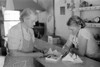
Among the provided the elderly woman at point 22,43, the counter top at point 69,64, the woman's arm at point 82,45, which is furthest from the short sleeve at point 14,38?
the woman's arm at point 82,45

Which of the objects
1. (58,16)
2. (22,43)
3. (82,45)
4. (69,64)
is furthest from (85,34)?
(58,16)

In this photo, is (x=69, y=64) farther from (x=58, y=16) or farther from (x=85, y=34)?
(x=58, y=16)

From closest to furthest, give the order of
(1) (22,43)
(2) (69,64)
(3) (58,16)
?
(2) (69,64)
(1) (22,43)
(3) (58,16)

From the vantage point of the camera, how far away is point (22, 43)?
1.71 meters

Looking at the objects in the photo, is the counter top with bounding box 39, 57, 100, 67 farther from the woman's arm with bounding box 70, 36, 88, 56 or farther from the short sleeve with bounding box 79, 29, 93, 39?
the short sleeve with bounding box 79, 29, 93, 39

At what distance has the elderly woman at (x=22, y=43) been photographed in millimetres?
1589

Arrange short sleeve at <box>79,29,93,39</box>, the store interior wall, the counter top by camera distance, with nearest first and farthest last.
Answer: the counter top
short sleeve at <box>79,29,93,39</box>
the store interior wall

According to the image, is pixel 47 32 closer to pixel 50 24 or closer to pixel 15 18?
pixel 50 24

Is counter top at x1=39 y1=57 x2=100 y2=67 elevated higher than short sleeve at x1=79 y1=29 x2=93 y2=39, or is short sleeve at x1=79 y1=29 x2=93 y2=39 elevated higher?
short sleeve at x1=79 y1=29 x2=93 y2=39

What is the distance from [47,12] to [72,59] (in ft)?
10.4

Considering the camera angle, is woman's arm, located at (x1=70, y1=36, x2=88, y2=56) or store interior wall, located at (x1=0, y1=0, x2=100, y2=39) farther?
store interior wall, located at (x1=0, y1=0, x2=100, y2=39)

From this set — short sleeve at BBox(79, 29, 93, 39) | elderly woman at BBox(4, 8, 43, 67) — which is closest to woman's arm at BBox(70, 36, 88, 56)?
short sleeve at BBox(79, 29, 93, 39)

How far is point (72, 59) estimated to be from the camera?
65.6 inches

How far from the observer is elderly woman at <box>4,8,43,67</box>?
1.59 meters
